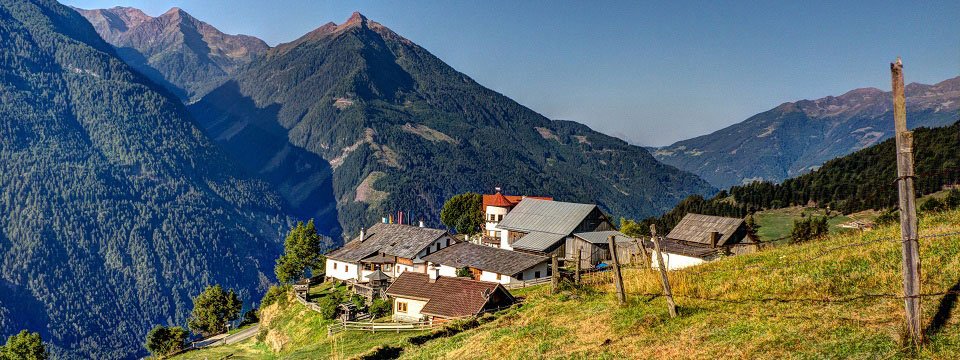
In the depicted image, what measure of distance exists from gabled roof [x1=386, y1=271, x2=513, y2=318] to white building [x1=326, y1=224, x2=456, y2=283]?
17.3m

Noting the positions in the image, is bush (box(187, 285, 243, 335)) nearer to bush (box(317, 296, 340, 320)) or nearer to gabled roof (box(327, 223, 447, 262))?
gabled roof (box(327, 223, 447, 262))

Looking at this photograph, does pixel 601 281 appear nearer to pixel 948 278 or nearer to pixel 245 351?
pixel 948 278

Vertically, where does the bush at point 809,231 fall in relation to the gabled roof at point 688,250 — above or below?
above

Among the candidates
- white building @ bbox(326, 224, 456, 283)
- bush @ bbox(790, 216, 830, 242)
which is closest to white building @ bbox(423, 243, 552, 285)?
white building @ bbox(326, 224, 456, 283)

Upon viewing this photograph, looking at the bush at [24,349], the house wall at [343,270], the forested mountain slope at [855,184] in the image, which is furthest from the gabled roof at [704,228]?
the bush at [24,349]

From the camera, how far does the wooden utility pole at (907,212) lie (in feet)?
45.0

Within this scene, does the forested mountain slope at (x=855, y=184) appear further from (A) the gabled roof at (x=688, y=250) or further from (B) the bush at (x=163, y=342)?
(B) the bush at (x=163, y=342)

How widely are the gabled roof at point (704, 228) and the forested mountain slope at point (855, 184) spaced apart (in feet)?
107

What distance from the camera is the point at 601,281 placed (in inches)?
1214

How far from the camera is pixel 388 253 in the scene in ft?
251

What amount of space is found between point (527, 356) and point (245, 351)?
53531 mm

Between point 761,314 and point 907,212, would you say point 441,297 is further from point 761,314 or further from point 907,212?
point 907,212

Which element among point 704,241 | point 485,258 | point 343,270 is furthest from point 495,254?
point 343,270

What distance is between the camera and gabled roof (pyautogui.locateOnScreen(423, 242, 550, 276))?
202 ft
